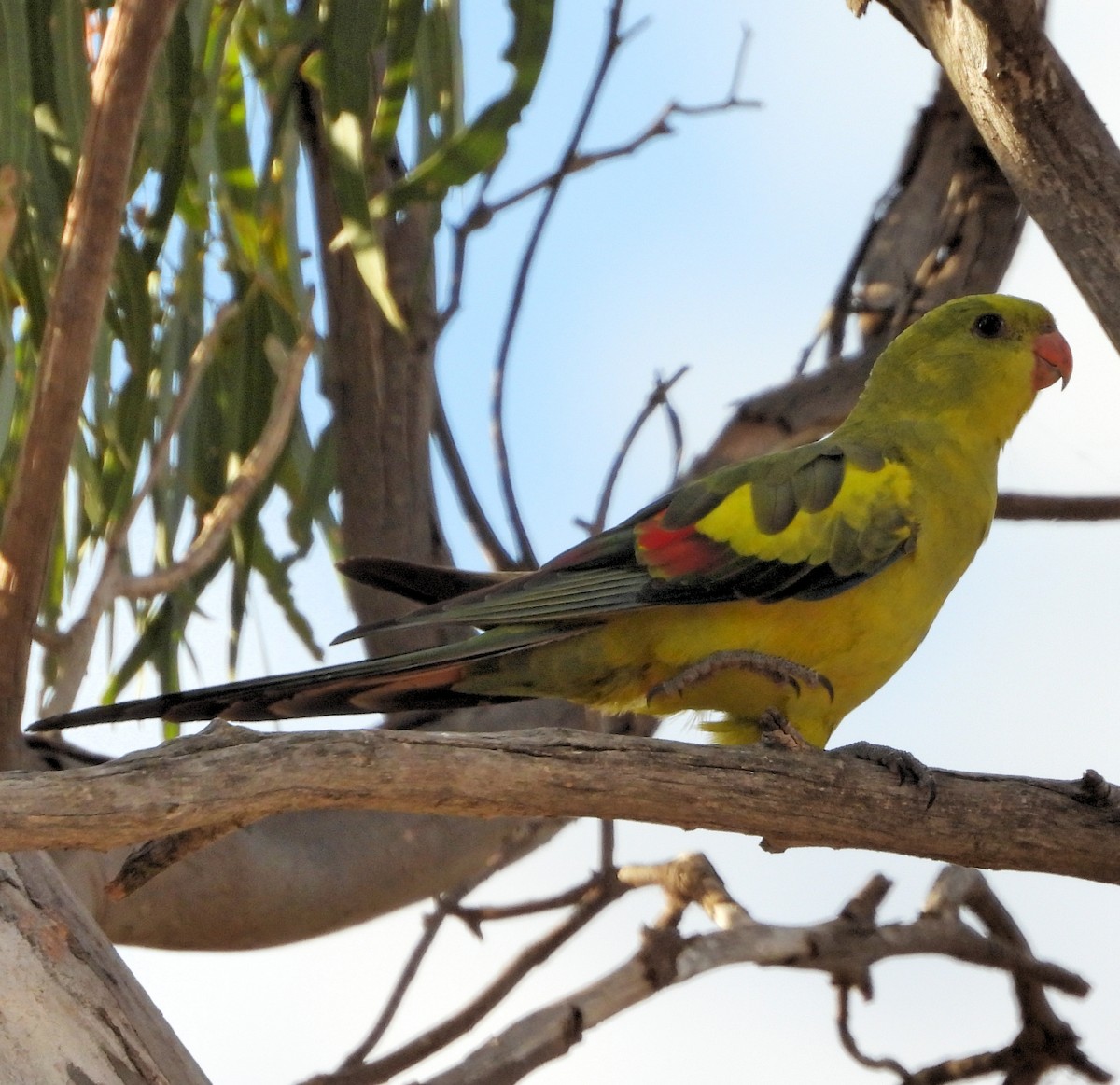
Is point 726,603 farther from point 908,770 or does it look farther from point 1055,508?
point 1055,508

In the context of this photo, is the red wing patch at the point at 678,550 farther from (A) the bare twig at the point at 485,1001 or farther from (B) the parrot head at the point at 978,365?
(A) the bare twig at the point at 485,1001

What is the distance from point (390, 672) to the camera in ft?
7.29

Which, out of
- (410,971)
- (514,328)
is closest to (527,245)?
(514,328)

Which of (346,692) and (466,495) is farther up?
(466,495)

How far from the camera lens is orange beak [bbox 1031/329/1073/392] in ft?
9.53

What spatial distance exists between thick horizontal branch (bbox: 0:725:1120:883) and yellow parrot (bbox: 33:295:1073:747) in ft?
1.19

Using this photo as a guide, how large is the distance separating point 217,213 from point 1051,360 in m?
1.72

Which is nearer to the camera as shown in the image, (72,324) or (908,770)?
(908,770)

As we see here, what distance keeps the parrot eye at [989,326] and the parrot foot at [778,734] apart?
3.99 feet

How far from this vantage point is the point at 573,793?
1745 millimetres

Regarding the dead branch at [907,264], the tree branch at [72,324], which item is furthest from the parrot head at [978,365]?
the tree branch at [72,324]

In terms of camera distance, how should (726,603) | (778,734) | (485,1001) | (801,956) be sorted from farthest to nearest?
1. (485,1001)
2. (801,956)
3. (726,603)
4. (778,734)

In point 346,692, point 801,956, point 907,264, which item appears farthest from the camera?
point 907,264

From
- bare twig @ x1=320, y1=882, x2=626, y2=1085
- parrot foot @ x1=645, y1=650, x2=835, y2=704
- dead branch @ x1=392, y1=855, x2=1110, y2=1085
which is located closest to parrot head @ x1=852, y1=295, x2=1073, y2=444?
parrot foot @ x1=645, y1=650, x2=835, y2=704
